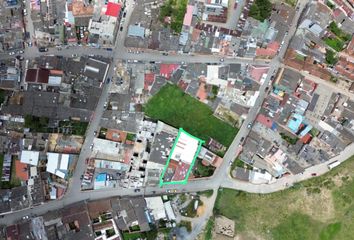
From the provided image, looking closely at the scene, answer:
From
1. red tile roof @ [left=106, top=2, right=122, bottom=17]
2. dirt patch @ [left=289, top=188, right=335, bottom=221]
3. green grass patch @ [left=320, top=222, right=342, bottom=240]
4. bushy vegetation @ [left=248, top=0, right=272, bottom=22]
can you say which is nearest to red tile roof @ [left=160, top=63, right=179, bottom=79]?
red tile roof @ [left=106, top=2, right=122, bottom=17]

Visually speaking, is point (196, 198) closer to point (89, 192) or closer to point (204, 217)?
point (204, 217)

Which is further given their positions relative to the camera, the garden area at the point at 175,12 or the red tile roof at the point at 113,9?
the garden area at the point at 175,12

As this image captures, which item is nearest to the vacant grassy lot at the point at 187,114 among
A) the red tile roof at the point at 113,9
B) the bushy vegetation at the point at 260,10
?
the red tile roof at the point at 113,9

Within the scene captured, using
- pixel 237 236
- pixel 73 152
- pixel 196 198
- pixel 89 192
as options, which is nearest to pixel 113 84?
pixel 73 152

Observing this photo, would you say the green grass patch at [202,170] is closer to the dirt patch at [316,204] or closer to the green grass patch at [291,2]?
the dirt patch at [316,204]

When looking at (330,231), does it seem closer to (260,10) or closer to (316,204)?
(316,204)
